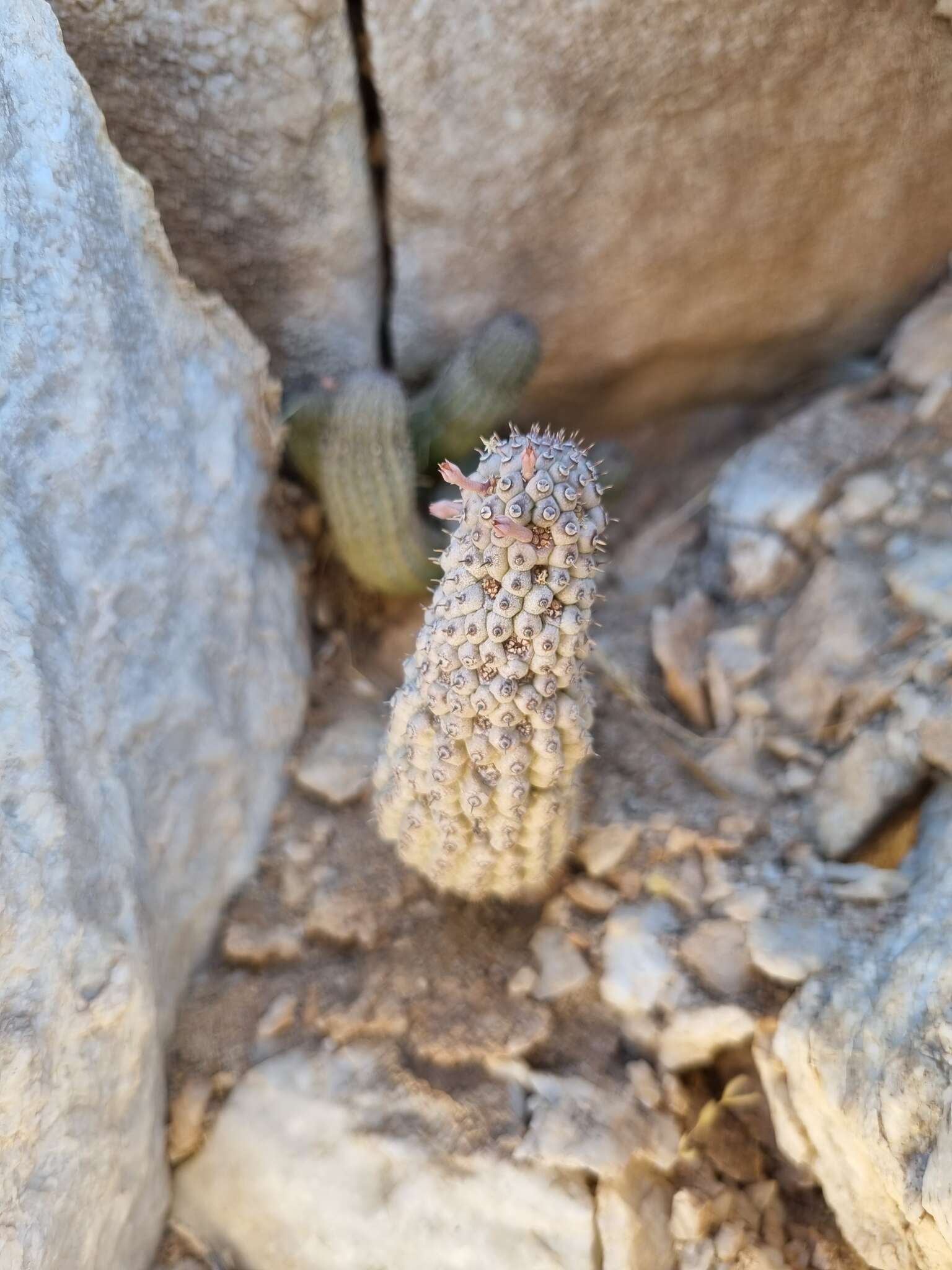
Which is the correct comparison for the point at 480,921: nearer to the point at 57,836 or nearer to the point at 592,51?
the point at 57,836

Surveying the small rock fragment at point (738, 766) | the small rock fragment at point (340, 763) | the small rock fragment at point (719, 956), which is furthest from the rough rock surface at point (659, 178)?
the small rock fragment at point (719, 956)

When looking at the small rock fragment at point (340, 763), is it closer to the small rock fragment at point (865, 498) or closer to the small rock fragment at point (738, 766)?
the small rock fragment at point (738, 766)

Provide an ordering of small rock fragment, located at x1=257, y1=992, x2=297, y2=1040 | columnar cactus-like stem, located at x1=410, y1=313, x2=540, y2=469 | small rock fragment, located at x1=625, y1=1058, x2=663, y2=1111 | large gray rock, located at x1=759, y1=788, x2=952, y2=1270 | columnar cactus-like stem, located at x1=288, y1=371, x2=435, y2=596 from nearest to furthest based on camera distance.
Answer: large gray rock, located at x1=759, y1=788, x2=952, y2=1270 → small rock fragment, located at x1=625, y1=1058, x2=663, y2=1111 → small rock fragment, located at x1=257, y1=992, x2=297, y2=1040 → columnar cactus-like stem, located at x1=288, y1=371, x2=435, y2=596 → columnar cactus-like stem, located at x1=410, y1=313, x2=540, y2=469

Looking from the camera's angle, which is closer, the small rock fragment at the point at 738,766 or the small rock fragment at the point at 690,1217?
the small rock fragment at the point at 690,1217

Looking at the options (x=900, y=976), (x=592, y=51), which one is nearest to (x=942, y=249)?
(x=592, y=51)

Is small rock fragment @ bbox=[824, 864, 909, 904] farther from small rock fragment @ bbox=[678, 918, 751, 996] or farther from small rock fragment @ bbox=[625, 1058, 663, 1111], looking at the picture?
small rock fragment @ bbox=[625, 1058, 663, 1111]

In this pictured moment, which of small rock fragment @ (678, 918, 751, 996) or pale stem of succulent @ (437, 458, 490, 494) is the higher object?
pale stem of succulent @ (437, 458, 490, 494)

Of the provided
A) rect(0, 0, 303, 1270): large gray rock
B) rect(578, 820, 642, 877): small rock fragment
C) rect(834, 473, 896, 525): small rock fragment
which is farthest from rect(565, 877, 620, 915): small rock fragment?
rect(834, 473, 896, 525): small rock fragment

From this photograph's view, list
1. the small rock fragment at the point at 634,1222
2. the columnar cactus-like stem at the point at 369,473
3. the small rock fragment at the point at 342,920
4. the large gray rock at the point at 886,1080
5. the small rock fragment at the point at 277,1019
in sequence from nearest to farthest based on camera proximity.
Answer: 1. the large gray rock at the point at 886,1080
2. the small rock fragment at the point at 634,1222
3. the small rock fragment at the point at 277,1019
4. the small rock fragment at the point at 342,920
5. the columnar cactus-like stem at the point at 369,473
